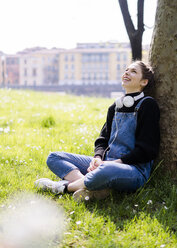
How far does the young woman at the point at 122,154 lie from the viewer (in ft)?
8.86

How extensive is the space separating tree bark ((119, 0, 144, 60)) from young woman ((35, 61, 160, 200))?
4.91ft

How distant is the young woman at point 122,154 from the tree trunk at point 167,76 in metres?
0.15

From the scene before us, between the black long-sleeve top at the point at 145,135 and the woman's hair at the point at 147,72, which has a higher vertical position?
the woman's hair at the point at 147,72

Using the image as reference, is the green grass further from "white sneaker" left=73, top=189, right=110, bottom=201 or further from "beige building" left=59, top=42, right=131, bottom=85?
"beige building" left=59, top=42, right=131, bottom=85

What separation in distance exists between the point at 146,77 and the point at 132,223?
152cm

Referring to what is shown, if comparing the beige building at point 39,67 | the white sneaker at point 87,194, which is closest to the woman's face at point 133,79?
the white sneaker at point 87,194

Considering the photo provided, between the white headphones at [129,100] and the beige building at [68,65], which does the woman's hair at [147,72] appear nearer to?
the white headphones at [129,100]

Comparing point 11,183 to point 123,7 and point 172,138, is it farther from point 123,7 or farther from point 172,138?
point 123,7

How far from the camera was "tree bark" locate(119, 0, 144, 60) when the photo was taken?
4.54m

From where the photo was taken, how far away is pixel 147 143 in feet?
9.29

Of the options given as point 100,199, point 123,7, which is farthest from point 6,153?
point 123,7

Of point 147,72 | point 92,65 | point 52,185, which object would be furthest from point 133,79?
point 92,65

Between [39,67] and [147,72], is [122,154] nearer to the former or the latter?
[147,72]

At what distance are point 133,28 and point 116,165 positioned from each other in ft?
8.79
